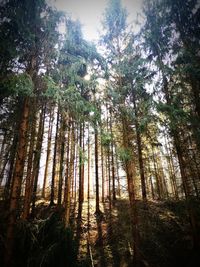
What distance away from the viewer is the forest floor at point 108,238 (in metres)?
6.68

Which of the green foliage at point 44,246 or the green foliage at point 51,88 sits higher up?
the green foliage at point 51,88

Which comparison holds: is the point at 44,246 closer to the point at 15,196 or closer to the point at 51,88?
the point at 15,196

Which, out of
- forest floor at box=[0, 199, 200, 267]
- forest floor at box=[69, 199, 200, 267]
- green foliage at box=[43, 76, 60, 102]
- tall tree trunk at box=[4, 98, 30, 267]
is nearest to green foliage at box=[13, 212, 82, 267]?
forest floor at box=[0, 199, 200, 267]

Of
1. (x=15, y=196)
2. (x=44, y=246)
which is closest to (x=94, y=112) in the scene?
(x=15, y=196)

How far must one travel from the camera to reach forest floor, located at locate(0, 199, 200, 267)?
6676mm

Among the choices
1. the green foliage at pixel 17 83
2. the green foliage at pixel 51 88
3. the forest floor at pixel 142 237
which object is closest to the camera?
the green foliage at pixel 17 83

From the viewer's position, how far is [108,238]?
13.2m

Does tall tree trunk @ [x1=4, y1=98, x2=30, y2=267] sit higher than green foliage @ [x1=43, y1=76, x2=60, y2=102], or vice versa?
green foliage @ [x1=43, y1=76, x2=60, y2=102]

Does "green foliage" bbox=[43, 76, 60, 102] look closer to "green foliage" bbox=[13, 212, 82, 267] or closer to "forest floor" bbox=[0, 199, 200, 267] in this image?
"forest floor" bbox=[0, 199, 200, 267]

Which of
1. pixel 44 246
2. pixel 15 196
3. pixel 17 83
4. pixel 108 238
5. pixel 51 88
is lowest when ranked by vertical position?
pixel 44 246

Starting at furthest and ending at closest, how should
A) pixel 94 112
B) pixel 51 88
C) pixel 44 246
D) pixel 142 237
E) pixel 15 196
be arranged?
pixel 142 237
pixel 94 112
pixel 51 88
pixel 15 196
pixel 44 246

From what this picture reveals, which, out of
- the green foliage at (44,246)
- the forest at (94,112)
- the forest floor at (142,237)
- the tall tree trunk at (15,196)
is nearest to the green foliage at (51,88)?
the forest at (94,112)

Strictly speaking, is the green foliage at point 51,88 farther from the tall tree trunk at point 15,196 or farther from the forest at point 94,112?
the tall tree trunk at point 15,196

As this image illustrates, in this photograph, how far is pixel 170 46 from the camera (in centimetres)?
1268
